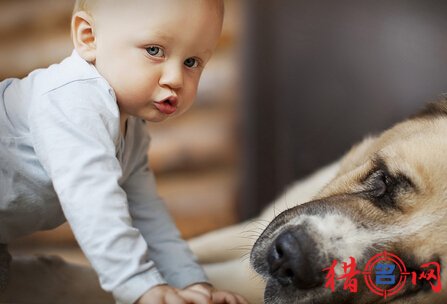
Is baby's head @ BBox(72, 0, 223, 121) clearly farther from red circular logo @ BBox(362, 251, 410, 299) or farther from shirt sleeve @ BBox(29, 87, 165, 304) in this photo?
red circular logo @ BBox(362, 251, 410, 299)

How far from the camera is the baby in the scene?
3.46ft

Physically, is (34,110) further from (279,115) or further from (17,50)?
(279,115)

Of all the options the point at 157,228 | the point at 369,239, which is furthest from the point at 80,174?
the point at 369,239

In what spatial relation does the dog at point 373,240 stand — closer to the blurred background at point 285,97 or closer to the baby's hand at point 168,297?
the baby's hand at point 168,297

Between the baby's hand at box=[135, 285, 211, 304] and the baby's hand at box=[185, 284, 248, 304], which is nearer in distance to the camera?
the baby's hand at box=[135, 285, 211, 304]

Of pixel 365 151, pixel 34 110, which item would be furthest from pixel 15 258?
pixel 365 151

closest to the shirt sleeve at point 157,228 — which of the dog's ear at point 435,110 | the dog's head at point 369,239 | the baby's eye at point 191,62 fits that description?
the dog's head at point 369,239

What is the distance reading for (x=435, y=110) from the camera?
1557 millimetres

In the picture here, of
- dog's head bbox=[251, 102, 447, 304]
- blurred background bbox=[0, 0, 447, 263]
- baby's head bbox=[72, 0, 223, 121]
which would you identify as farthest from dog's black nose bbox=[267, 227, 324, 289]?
blurred background bbox=[0, 0, 447, 263]

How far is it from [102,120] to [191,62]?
0.20 metres

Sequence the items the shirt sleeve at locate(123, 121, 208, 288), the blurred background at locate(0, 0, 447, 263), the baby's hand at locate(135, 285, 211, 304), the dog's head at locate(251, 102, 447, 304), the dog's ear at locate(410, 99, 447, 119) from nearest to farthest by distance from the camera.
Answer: the baby's hand at locate(135, 285, 211, 304) → the dog's head at locate(251, 102, 447, 304) → the shirt sleeve at locate(123, 121, 208, 288) → the dog's ear at locate(410, 99, 447, 119) → the blurred background at locate(0, 0, 447, 263)

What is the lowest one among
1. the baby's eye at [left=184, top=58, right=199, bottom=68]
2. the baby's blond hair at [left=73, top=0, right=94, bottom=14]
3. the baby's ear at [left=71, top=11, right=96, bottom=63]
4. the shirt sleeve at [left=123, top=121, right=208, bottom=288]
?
the shirt sleeve at [left=123, top=121, right=208, bottom=288]

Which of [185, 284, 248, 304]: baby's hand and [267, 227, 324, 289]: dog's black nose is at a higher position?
[267, 227, 324, 289]: dog's black nose

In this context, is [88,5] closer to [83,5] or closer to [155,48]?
[83,5]
